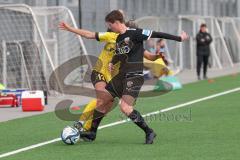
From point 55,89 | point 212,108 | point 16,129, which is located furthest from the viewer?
point 55,89

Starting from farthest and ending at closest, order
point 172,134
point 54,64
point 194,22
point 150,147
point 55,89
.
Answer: point 194,22
point 54,64
point 55,89
point 172,134
point 150,147

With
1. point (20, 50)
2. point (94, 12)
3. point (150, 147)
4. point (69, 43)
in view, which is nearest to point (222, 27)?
point (94, 12)

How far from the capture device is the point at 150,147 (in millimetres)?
10859

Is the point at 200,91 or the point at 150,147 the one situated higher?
the point at 150,147

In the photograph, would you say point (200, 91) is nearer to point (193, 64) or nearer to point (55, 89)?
point (55, 89)

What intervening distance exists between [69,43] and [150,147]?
1285cm

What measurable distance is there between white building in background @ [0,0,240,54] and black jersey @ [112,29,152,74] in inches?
445

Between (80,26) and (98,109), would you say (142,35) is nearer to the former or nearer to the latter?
(98,109)

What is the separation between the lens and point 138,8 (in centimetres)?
3094

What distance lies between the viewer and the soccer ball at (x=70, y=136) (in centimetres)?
1126

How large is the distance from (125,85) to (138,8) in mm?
19713

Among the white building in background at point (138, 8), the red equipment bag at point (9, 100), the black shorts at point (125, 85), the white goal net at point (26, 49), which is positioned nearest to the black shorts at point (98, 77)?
the black shorts at point (125, 85)

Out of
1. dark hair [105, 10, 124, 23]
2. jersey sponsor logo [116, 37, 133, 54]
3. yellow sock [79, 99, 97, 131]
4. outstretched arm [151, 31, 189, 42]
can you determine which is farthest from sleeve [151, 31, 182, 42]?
yellow sock [79, 99, 97, 131]

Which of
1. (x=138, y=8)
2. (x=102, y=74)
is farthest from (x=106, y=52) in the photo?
(x=138, y=8)
